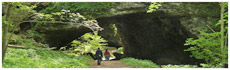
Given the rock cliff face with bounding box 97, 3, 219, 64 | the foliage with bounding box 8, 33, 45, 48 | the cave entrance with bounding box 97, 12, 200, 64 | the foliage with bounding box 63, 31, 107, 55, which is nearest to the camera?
the foliage with bounding box 8, 33, 45, 48

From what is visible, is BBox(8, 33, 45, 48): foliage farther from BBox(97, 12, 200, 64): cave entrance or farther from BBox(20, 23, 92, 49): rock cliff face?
BBox(97, 12, 200, 64): cave entrance

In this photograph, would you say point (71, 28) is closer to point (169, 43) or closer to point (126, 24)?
point (126, 24)

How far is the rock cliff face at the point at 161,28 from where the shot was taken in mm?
11461

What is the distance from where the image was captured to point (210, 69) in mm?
6621

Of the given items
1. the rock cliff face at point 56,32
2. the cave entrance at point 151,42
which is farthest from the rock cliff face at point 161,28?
the rock cliff face at point 56,32

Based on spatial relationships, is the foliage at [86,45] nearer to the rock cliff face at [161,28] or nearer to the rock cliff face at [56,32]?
the rock cliff face at [56,32]

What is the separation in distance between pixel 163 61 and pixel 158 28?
4591 millimetres

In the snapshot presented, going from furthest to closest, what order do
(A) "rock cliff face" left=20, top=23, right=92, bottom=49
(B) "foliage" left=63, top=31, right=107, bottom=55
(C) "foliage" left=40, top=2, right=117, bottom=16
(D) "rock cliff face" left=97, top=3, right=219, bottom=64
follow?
(B) "foliage" left=63, top=31, right=107, bottom=55
(A) "rock cliff face" left=20, top=23, right=92, bottom=49
(D) "rock cliff face" left=97, top=3, right=219, bottom=64
(C) "foliage" left=40, top=2, right=117, bottom=16

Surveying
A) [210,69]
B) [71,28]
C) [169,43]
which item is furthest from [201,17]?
[71,28]

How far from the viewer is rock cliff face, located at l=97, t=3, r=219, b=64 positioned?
37.6 ft

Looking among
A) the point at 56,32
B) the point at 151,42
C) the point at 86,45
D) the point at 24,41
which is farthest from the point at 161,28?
the point at 24,41

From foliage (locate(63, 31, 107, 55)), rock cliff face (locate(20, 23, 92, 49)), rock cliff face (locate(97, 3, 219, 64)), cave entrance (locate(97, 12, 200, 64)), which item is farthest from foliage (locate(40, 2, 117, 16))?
cave entrance (locate(97, 12, 200, 64))

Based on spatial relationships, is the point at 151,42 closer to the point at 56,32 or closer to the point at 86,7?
the point at 86,7

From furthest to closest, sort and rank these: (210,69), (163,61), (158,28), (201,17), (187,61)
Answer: (163,61) < (158,28) < (187,61) < (201,17) < (210,69)
